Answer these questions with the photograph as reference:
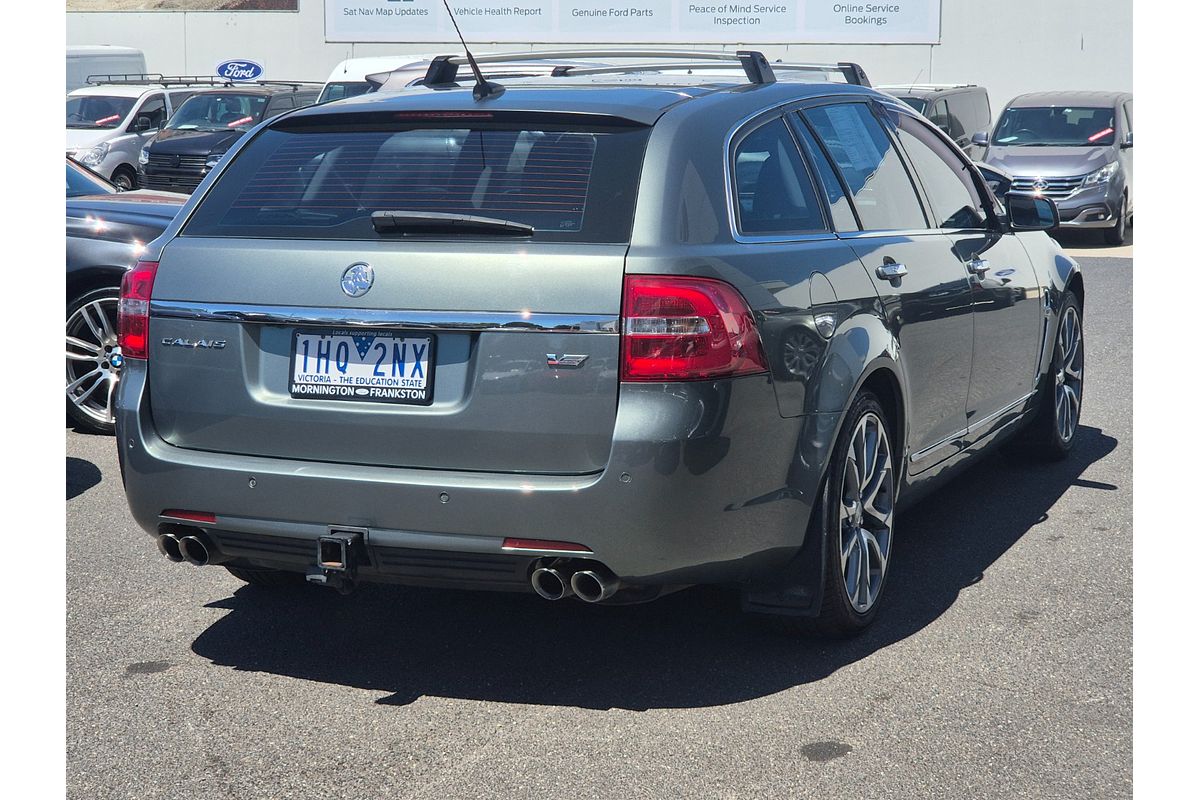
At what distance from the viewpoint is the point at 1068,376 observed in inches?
272

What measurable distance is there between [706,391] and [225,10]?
3720 cm

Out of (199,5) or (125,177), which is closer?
(125,177)

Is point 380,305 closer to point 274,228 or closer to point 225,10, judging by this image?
point 274,228

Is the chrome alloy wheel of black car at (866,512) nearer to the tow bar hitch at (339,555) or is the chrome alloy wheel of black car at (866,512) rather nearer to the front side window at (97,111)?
the tow bar hitch at (339,555)

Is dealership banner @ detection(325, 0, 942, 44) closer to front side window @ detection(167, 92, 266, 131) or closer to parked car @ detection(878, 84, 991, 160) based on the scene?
parked car @ detection(878, 84, 991, 160)

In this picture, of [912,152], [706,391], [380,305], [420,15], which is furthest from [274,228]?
[420,15]

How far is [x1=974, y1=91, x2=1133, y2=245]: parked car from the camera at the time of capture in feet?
59.2

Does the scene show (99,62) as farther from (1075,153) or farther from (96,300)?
(96,300)

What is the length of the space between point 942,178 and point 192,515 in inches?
124

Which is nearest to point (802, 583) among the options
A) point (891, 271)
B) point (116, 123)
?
point (891, 271)

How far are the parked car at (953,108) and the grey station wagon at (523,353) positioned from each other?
16.0 meters

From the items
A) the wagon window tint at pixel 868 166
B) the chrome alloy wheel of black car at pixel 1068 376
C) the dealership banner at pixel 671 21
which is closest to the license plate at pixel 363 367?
the wagon window tint at pixel 868 166

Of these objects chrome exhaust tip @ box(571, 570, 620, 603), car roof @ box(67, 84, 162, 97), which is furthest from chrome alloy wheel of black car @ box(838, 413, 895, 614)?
car roof @ box(67, 84, 162, 97)

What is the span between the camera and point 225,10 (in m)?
38.1
